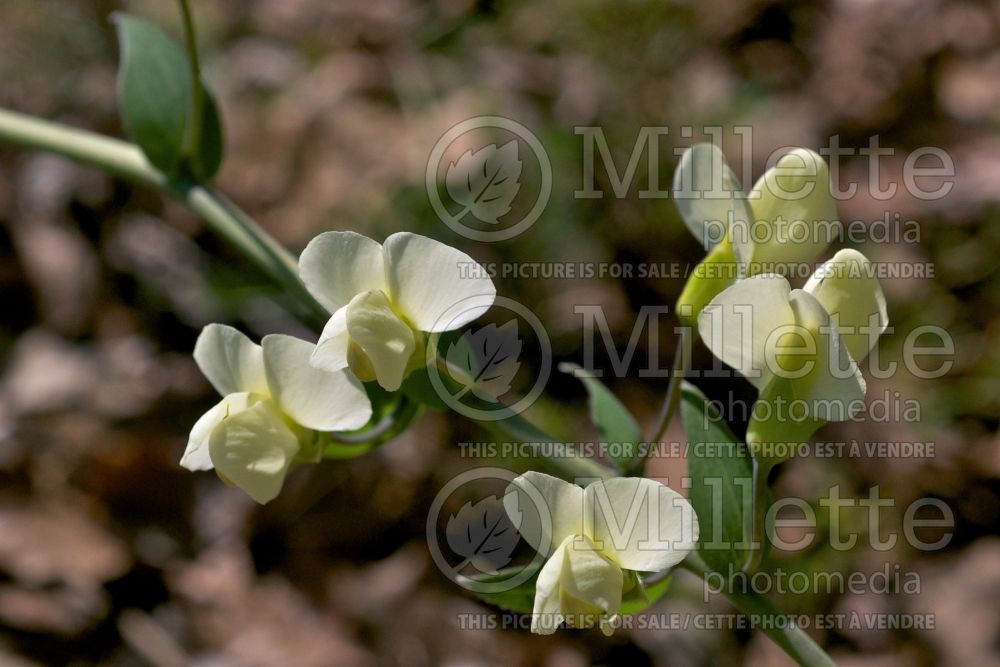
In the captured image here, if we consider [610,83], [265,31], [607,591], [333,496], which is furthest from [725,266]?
[265,31]

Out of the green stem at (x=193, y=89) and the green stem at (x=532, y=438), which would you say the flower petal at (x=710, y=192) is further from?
the green stem at (x=193, y=89)

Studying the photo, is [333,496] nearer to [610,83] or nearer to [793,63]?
[610,83]

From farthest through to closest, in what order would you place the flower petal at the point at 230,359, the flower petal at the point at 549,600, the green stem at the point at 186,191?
the green stem at the point at 186,191 → the flower petal at the point at 230,359 → the flower petal at the point at 549,600

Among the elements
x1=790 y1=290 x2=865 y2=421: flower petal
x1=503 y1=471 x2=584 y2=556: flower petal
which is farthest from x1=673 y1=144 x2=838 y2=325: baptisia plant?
x1=503 y1=471 x2=584 y2=556: flower petal

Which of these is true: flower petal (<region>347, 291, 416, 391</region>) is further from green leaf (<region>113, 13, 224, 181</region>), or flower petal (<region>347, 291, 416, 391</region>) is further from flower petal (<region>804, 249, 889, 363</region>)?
green leaf (<region>113, 13, 224, 181</region>)

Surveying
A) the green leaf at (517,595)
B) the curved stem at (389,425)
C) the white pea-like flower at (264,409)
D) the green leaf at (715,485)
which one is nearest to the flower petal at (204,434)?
the white pea-like flower at (264,409)
